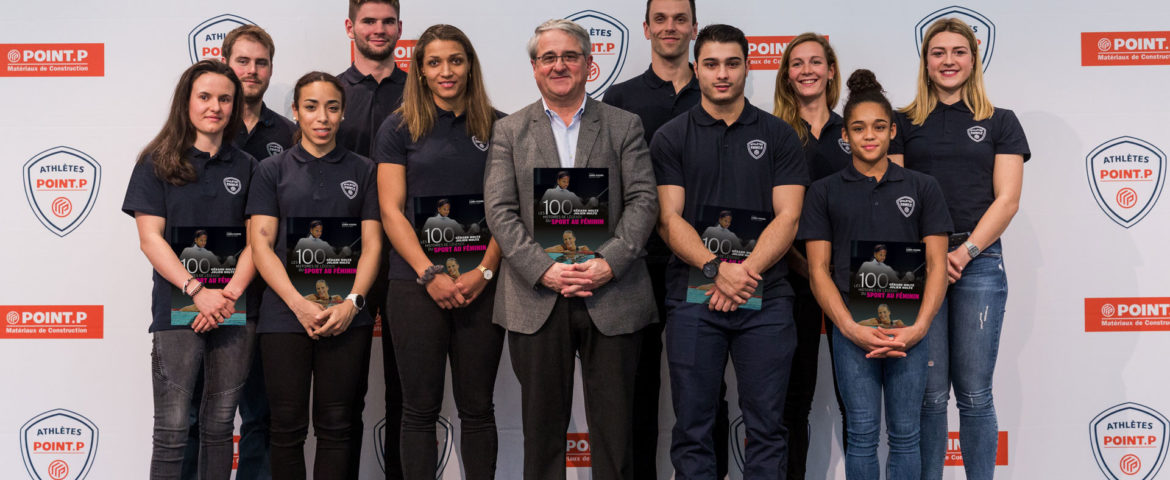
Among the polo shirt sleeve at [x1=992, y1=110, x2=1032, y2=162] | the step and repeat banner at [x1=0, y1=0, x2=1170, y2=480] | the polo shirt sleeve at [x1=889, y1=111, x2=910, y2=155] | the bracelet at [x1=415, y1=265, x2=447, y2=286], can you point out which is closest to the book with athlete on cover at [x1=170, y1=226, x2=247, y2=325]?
the bracelet at [x1=415, y1=265, x2=447, y2=286]

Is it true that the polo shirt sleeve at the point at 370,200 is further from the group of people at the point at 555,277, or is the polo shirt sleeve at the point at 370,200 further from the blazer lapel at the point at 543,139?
the blazer lapel at the point at 543,139

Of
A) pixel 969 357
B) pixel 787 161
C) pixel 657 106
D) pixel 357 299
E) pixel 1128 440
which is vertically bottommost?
pixel 1128 440

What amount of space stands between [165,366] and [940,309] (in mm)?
2663

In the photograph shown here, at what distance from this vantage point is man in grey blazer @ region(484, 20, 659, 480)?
252 centimetres

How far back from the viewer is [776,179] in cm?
269

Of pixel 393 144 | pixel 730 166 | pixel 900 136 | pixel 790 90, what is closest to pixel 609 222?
pixel 730 166

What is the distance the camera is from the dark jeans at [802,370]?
307 centimetres

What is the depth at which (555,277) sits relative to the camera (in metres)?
2.47

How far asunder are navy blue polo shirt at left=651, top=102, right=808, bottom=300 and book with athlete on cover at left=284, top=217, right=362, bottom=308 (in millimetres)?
1079

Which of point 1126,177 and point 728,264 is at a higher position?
point 1126,177

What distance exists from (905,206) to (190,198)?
2392 millimetres

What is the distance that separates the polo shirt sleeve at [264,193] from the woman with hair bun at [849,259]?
1.78 metres

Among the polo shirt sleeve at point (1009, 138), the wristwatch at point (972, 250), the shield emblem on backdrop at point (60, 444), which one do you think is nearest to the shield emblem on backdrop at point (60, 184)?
the shield emblem on backdrop at point (60, 444)

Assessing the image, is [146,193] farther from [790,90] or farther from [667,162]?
[790,90]
